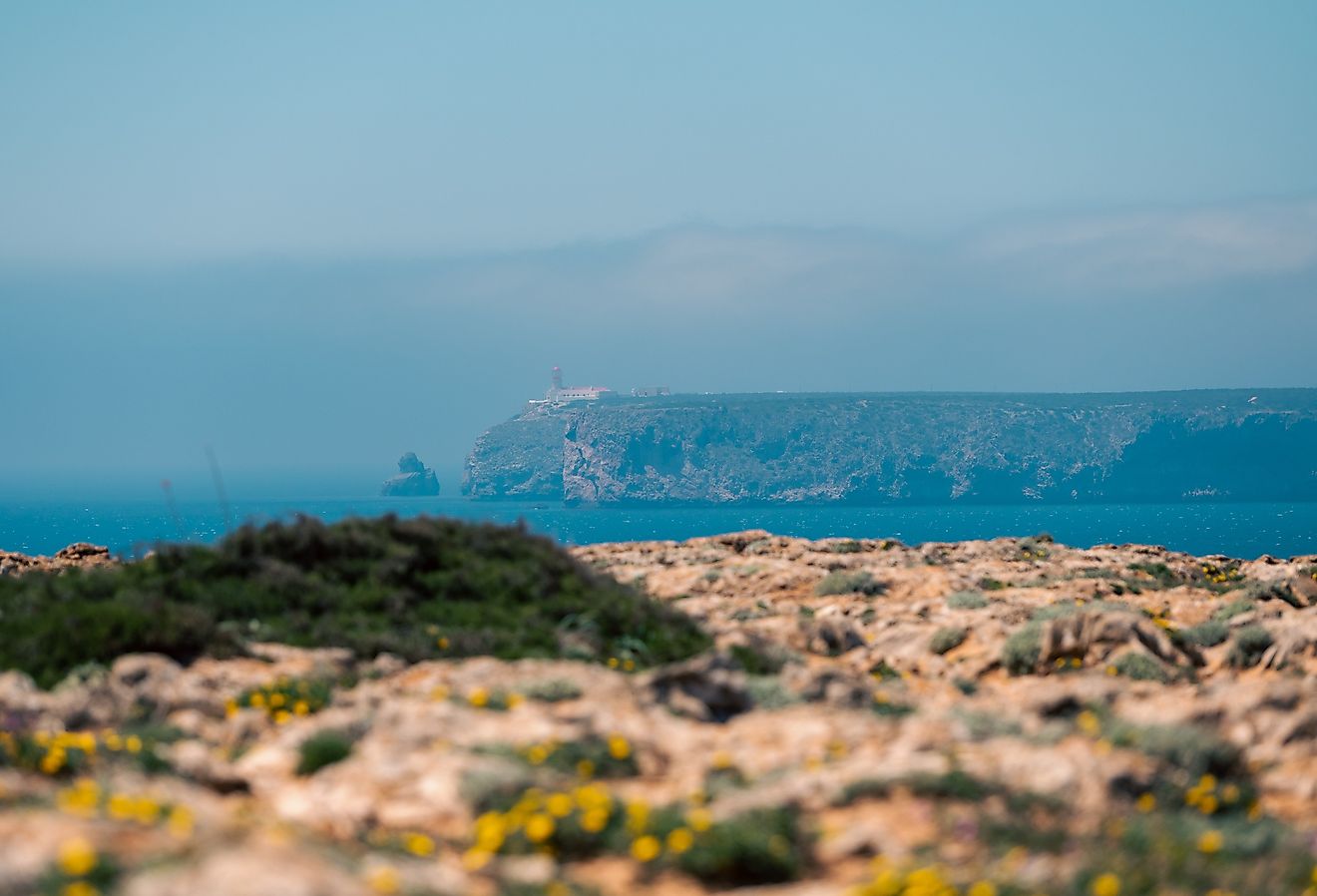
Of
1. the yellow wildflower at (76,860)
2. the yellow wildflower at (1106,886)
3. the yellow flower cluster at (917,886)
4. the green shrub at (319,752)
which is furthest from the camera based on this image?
the green shrub at (319,752)

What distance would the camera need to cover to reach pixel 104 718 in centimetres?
1134

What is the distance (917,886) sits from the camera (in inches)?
262

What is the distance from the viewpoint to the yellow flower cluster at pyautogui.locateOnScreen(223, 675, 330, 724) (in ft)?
37.7

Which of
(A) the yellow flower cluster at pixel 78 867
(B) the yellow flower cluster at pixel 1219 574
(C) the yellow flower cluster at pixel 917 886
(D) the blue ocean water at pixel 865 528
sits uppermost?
(A) the yellow flower cluster at pixel 78 867

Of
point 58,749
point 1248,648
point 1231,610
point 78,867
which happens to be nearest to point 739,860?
point 78,867

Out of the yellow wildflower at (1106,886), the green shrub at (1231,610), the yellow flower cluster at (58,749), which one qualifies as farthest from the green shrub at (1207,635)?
the yellow flower cluster at (58,749)

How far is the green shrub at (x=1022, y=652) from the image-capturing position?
16438 mm

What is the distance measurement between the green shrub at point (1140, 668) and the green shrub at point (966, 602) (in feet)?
17.2

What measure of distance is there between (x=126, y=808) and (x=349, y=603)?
28.0 feet

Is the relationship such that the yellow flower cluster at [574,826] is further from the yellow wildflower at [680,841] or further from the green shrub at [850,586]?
the green shrub at [850,586]

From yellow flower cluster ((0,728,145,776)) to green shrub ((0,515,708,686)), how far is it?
8.58 feet

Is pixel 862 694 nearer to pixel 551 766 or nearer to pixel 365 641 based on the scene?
pixel 551 766

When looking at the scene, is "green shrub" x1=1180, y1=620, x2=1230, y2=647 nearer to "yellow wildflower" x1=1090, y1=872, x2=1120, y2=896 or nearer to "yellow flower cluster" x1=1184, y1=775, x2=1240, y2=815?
"yellow flower cluster" x1=1184, y1=775, x2=1240, y2=815

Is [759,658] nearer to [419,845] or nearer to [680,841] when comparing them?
[680,841]
